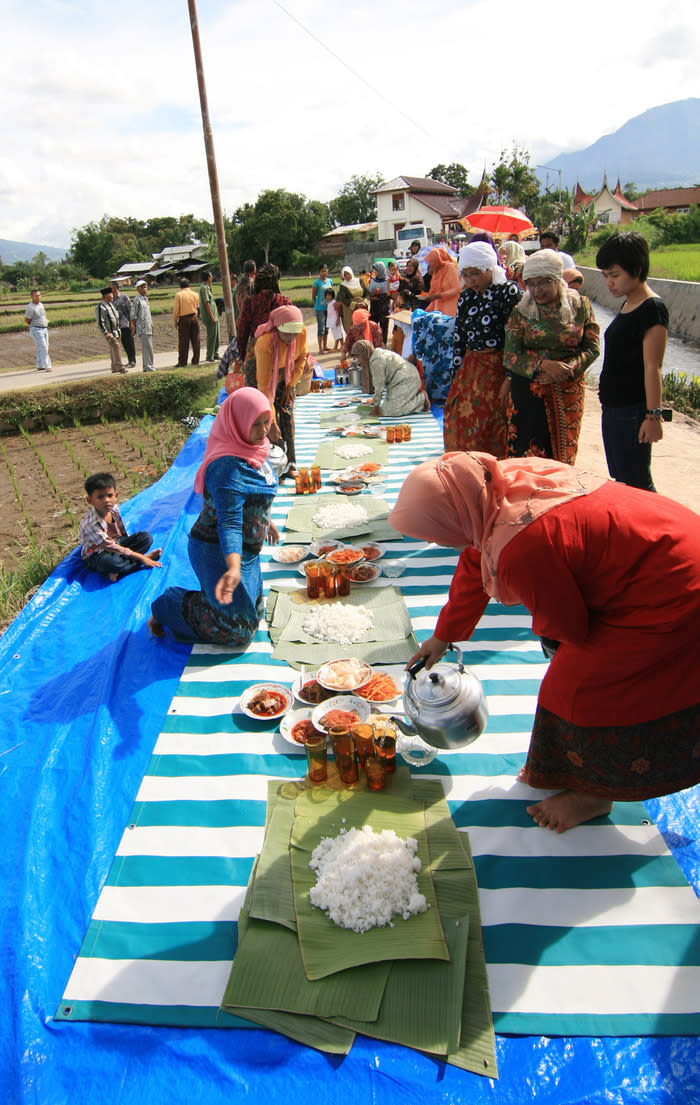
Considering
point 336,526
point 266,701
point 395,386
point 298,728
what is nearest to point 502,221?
point 395,386

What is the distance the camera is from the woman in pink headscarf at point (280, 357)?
442cm

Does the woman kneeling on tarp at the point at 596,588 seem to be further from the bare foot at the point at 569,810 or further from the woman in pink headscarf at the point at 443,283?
the woman in pink headscarf at the point at 443,283

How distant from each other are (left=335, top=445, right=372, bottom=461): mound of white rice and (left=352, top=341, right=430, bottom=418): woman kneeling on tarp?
1233 mm

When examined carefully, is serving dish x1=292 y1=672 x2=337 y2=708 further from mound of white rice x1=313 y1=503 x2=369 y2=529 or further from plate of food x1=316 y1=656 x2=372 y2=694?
mound of white rice x1=313 y1=503 x2=369 y2=529

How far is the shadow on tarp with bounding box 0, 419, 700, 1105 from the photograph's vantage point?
1354 millimetres

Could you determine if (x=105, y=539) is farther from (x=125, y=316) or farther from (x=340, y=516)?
(x=125, y=316)

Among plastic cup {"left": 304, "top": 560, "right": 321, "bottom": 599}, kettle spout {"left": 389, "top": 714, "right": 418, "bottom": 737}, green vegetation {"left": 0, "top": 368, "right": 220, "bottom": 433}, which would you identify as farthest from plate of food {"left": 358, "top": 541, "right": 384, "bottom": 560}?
green vegetation {"left": 0, "top": 368, "right": 220, "bottom": 433}

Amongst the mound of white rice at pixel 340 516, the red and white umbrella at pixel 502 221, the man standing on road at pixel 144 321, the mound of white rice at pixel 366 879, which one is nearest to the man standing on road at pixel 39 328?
the man standing on road at pixel 144 321

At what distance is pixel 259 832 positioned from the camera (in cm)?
197

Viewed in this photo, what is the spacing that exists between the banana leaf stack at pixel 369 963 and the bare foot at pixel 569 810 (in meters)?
0.28

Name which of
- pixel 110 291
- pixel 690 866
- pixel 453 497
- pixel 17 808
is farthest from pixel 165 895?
pixel 110 291

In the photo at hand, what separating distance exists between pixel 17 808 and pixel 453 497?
1.84m

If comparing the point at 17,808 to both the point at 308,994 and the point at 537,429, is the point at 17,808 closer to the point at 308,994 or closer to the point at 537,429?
the point at 308,994

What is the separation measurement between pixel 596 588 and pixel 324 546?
2295 millimetres
